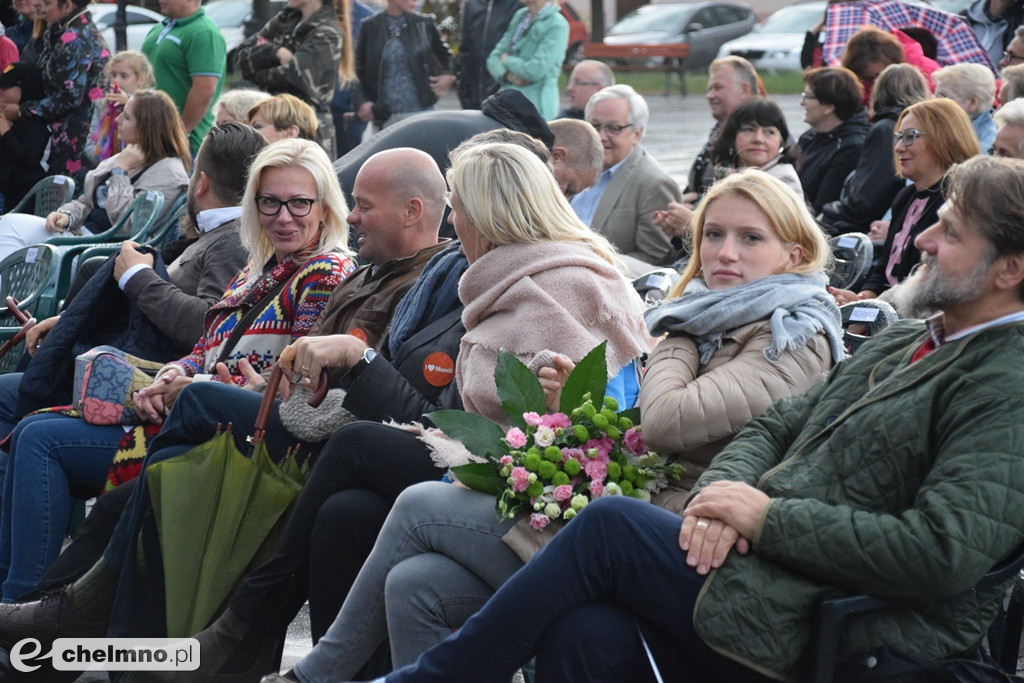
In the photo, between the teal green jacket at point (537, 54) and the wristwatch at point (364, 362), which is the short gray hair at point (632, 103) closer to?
the teal green jacket at point (537, 54)

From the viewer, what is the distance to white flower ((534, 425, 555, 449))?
10.2 ft

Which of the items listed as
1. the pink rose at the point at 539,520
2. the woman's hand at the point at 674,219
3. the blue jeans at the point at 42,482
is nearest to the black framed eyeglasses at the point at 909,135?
the woman's hand at the point at 674,219

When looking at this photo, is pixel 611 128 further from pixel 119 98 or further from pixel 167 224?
pixel 119 98

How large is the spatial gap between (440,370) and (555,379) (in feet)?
1.91

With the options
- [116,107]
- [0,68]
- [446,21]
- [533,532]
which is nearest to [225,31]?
[446,21]

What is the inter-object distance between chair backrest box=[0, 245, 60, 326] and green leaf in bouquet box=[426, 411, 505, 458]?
11.1 ft

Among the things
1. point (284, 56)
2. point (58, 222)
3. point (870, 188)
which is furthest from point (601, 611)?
point (284, 56)

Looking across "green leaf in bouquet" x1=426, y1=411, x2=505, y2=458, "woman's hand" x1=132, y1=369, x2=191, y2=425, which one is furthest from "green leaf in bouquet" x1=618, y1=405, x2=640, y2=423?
"woman's hand" x1=132, y1=369, x2=191, y2=425

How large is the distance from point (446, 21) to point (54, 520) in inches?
836

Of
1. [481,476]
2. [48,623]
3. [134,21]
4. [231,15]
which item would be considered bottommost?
[231,15]

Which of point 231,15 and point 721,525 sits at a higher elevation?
A: point 721,525

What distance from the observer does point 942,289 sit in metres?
2.76

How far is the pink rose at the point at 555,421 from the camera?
124 inches

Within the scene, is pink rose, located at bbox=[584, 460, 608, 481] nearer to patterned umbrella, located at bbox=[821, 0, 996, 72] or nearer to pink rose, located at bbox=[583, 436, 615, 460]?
pink rose, located at bbox=[583, 436, 615, 460]
